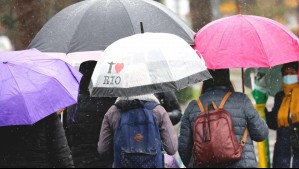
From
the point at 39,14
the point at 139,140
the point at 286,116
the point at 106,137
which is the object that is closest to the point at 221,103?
the point at 139,140

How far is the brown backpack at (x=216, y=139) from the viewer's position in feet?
17.5

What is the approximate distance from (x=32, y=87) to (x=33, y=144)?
44 cm

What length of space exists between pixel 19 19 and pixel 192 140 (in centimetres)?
394

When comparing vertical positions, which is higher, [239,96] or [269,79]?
[239,96]

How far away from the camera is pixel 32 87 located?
5160 mm

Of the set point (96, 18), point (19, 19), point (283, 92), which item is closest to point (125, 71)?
point (96, 18)

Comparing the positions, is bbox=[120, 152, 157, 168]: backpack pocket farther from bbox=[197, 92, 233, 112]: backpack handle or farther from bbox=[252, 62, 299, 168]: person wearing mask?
bbox=[252, 62, 299, 168]: person wearing mask

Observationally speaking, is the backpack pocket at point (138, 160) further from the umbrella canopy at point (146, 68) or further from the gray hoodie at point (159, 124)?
the umbrella canopy at point (146, 68)

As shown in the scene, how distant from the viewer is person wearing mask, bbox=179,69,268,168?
5.39 meters

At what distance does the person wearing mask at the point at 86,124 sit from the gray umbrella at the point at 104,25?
8.9 inches

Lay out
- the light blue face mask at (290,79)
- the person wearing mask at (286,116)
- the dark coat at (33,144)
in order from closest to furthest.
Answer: the dark coat at (33,144) < the person wearing mask at (286,116) < the light blue face mask at (290,79)

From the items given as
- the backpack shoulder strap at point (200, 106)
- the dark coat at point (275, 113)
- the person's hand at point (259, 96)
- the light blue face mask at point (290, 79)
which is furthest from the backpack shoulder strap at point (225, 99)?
the person's hand at point (259, 96)

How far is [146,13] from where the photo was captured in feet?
20.2

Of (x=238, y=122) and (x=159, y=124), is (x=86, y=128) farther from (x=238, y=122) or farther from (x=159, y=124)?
(x=238, y=122)
